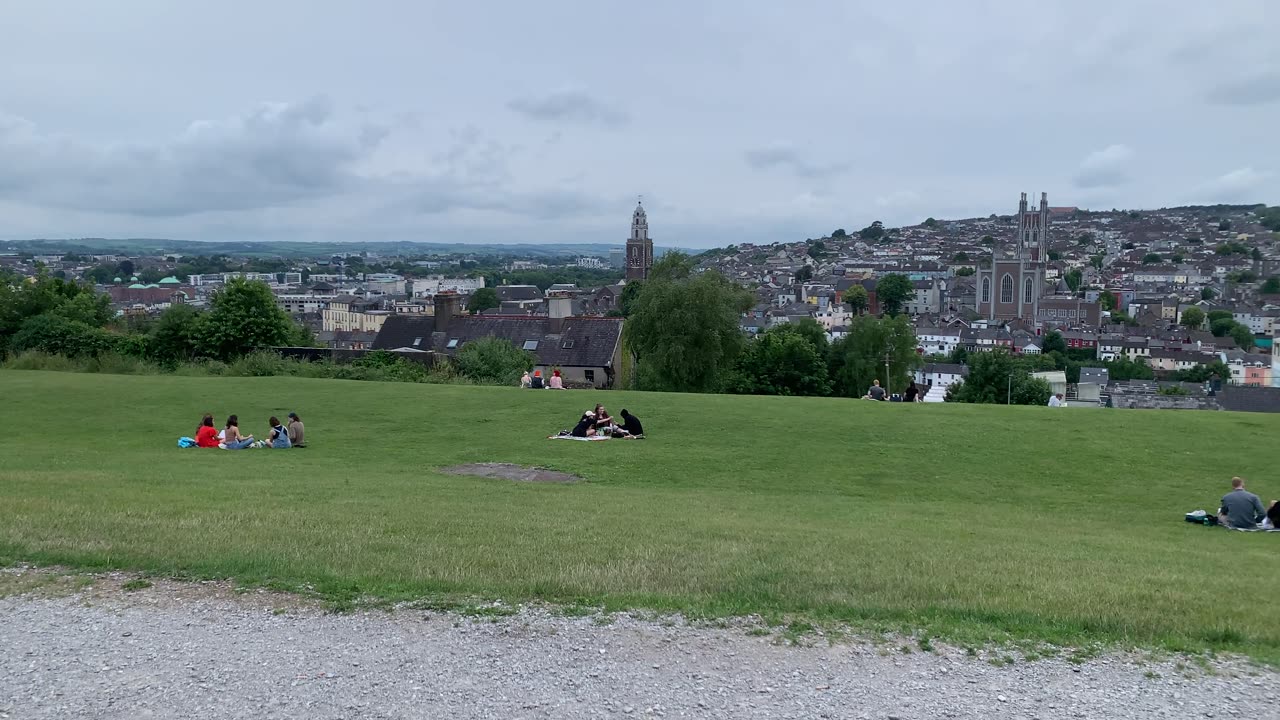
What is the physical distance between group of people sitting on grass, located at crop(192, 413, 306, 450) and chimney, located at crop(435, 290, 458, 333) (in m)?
48.8

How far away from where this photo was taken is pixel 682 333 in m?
56.3

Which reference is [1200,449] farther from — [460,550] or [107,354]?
[107,354]

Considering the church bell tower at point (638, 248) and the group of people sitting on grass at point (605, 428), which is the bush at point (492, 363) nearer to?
the group of people sitting on grass at point (605, 428)

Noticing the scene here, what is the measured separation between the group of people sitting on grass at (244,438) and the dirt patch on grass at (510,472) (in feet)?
17.6

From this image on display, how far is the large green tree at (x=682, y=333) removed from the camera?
5606 centimetres

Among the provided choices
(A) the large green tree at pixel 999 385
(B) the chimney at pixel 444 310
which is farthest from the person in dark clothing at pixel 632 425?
(A) the large green tree at pixel 999 385

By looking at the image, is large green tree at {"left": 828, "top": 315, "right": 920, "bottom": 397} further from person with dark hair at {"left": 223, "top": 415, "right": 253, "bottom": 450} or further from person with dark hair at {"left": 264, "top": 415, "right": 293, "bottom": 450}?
person with dark hair at {"left": 223, "top": 415, "right": 253, "bottom": 450}

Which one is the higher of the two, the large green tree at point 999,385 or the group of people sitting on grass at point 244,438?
the group of people sitting on grass at point 244,438

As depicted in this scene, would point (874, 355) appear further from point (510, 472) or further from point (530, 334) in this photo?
point (510, 472)

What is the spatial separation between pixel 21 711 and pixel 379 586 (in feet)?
10.7

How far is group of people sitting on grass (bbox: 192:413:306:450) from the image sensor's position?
22.3 m

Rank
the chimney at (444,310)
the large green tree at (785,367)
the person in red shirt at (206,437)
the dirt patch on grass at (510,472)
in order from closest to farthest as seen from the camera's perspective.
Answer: the dirt patch on grass at (510,472), the person in red shirt at (206,437), the chimney at (444,310), the large green tree at (785,367)

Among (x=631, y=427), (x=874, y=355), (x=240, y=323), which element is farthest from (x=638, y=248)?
(x=631, y=427)

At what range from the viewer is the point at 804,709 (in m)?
6.94
